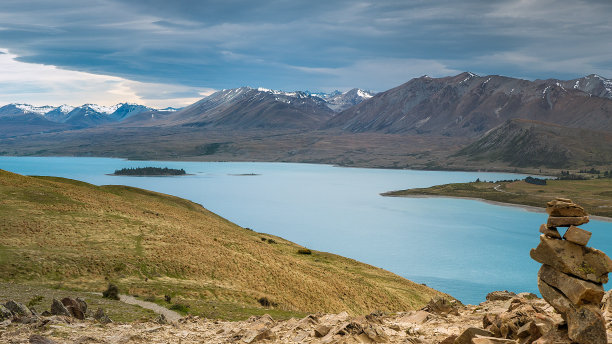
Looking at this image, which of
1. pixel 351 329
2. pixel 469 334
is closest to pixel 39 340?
pixel 351 329

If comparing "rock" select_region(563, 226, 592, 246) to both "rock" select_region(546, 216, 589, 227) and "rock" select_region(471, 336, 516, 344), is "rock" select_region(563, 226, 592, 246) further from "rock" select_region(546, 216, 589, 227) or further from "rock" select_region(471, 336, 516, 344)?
"rock" select_region(471, 336, 516, 344)

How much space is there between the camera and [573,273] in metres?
16.1

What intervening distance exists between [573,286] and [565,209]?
2.60 m

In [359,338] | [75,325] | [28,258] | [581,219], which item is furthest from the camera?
[28,258]

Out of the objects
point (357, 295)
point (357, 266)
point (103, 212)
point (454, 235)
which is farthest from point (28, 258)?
point (454, 235)

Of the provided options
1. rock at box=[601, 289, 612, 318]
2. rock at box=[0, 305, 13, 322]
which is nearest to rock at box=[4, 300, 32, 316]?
rock at box=[0, 305, 13, 322]

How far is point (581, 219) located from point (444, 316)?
10.2m

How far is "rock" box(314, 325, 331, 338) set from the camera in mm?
21145

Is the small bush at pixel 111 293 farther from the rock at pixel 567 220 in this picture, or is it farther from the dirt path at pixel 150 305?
the rock at pixel 567 220

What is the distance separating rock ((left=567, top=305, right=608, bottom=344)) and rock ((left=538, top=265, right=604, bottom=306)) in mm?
274

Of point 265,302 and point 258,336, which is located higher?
point 258,336

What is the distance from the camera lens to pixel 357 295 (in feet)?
182

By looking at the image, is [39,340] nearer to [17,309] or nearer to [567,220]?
[17,309]

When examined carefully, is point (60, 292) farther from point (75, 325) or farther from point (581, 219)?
point (581, 219)
